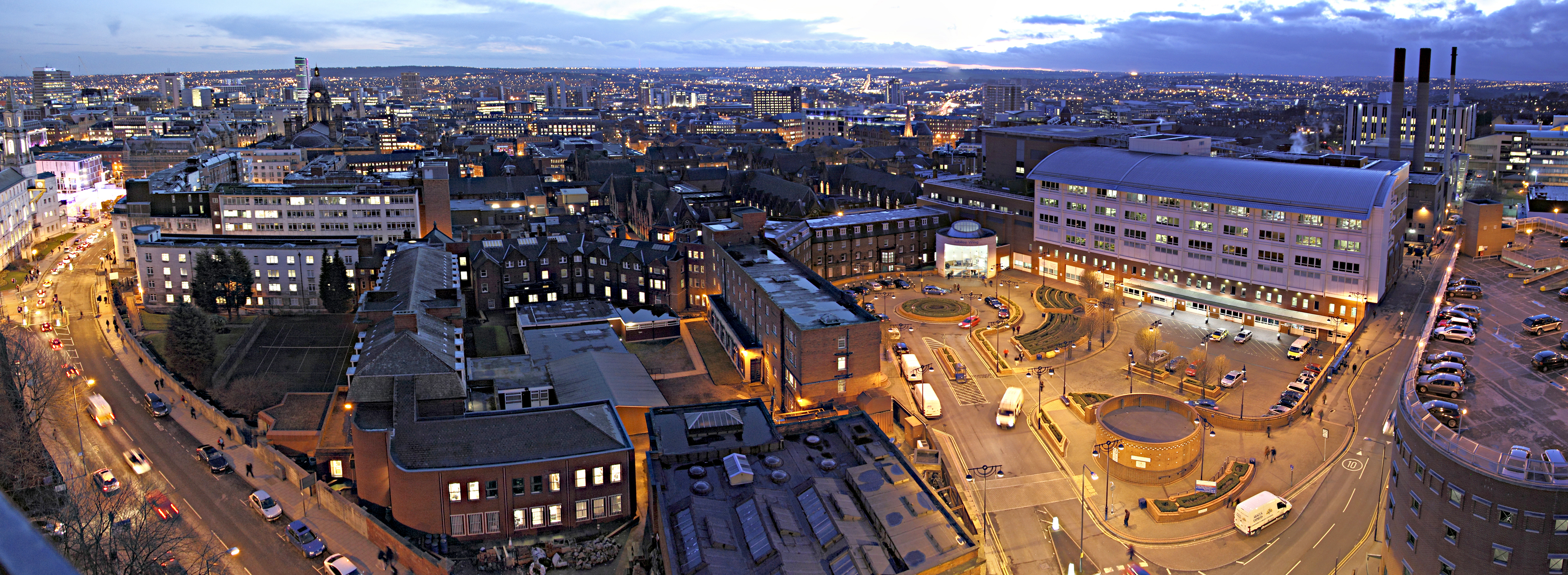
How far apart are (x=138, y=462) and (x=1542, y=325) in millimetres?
56020

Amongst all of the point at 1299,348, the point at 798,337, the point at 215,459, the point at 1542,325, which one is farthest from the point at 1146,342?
the point at 215,459

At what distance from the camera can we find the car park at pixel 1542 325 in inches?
1398

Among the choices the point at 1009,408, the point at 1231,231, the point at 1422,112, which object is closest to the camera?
the point at 1009,408

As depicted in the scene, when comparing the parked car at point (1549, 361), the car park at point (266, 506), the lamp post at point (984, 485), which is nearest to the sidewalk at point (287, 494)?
the car park at point (266, 506)

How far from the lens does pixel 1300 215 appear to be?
199 ft

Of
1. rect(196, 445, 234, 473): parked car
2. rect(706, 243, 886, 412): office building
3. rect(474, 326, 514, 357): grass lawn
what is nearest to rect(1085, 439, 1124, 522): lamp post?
rect(706, 243, 886, 412): office building

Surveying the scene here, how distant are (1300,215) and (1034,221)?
20.7 m

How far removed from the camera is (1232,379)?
5094 cm

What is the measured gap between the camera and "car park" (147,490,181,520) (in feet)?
126

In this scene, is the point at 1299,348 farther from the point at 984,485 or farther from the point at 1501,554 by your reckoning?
the point at 1501,554

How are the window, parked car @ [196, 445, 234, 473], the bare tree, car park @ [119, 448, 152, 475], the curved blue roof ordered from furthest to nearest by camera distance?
the curved blue roof < the bare tree < car park @ [119, 448, 152, 475] < parked car @ [196, 445, 234, 473] < the window

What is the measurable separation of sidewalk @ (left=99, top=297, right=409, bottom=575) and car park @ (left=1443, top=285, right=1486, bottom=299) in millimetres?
45509

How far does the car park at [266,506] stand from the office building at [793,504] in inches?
575

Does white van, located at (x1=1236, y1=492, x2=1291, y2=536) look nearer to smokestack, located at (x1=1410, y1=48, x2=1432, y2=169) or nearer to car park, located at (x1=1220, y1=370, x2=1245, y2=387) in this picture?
car park, located at (x1=1220, y1=370, x2=1245, y2=387)
